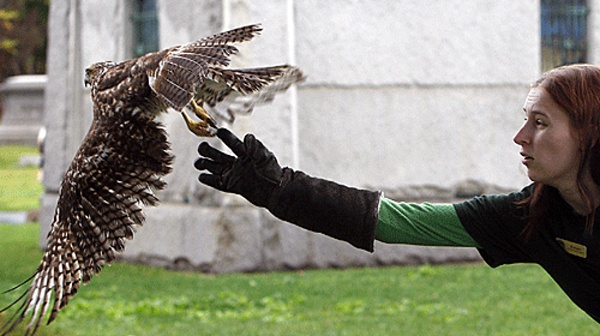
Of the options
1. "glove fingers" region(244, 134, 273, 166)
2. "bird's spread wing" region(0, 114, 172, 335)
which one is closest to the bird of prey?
"bird's spread wing" region(0, 114, 172, 335)

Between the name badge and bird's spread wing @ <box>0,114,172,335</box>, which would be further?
bird's spread wing @ <box>0,114,172,335</box>

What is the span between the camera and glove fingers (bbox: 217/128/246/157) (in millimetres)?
3385

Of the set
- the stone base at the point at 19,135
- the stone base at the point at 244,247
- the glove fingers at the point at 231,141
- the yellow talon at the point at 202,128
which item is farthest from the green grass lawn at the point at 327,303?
the stone base at the point at 19,135

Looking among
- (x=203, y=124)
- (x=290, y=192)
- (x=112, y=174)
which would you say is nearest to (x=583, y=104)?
(x=290, y=192)

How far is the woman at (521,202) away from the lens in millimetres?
3258

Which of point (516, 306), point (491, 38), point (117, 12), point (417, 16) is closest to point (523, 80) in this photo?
point (491, 38)

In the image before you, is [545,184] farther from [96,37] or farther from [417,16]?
[96,37]

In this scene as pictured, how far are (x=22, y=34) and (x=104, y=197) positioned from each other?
4713 centimetres

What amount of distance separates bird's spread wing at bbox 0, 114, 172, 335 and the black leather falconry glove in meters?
0.51

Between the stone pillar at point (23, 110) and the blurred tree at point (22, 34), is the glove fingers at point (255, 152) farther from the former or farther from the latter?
the blurred tree at point (22, 34)

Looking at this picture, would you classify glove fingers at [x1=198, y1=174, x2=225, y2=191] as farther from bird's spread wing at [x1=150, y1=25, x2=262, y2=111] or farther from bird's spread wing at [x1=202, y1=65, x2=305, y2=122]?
bird's spread wing at [x1=202, y1=65, x2=305, y2=122]

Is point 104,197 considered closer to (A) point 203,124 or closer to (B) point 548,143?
(A) point 203,124

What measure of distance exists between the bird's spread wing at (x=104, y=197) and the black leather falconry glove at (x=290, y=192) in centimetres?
51

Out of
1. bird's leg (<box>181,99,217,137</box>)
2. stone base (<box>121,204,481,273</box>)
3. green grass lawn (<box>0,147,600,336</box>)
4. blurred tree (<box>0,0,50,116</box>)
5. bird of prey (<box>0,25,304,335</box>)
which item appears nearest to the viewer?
bird's leg (<box>181,99,217,137</box>)
